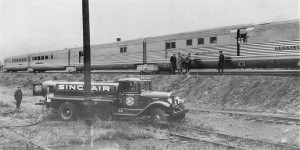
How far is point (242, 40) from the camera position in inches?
757

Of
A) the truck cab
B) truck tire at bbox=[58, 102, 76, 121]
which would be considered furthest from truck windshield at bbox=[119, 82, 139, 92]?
truck tire at bbox=[58, 102, 76, 121]

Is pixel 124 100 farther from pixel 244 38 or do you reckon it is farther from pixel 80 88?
pixel 244 38

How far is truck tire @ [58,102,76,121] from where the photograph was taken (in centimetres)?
1538

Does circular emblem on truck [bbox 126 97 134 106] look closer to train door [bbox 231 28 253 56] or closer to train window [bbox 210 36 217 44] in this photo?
train door [bbox 231 28 253 56]

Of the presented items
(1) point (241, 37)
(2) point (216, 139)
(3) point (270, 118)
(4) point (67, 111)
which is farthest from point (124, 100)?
(1) point (241, 37)

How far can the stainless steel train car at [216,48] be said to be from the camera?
56.9 feet

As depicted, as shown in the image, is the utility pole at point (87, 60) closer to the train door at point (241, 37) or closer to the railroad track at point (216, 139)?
the railroad track at point (216, 139)

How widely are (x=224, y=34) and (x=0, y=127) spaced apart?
41.3ft

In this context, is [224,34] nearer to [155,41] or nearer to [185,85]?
[185,85]

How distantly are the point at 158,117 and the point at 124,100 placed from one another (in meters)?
1.68

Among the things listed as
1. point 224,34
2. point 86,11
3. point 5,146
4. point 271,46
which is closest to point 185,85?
point 224,34

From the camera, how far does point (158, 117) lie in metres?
13.6

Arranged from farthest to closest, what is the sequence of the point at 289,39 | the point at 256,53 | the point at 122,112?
the point at 256,53, the point at 289,39, the point at 122,112

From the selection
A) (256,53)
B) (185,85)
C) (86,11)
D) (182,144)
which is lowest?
(182,144)
